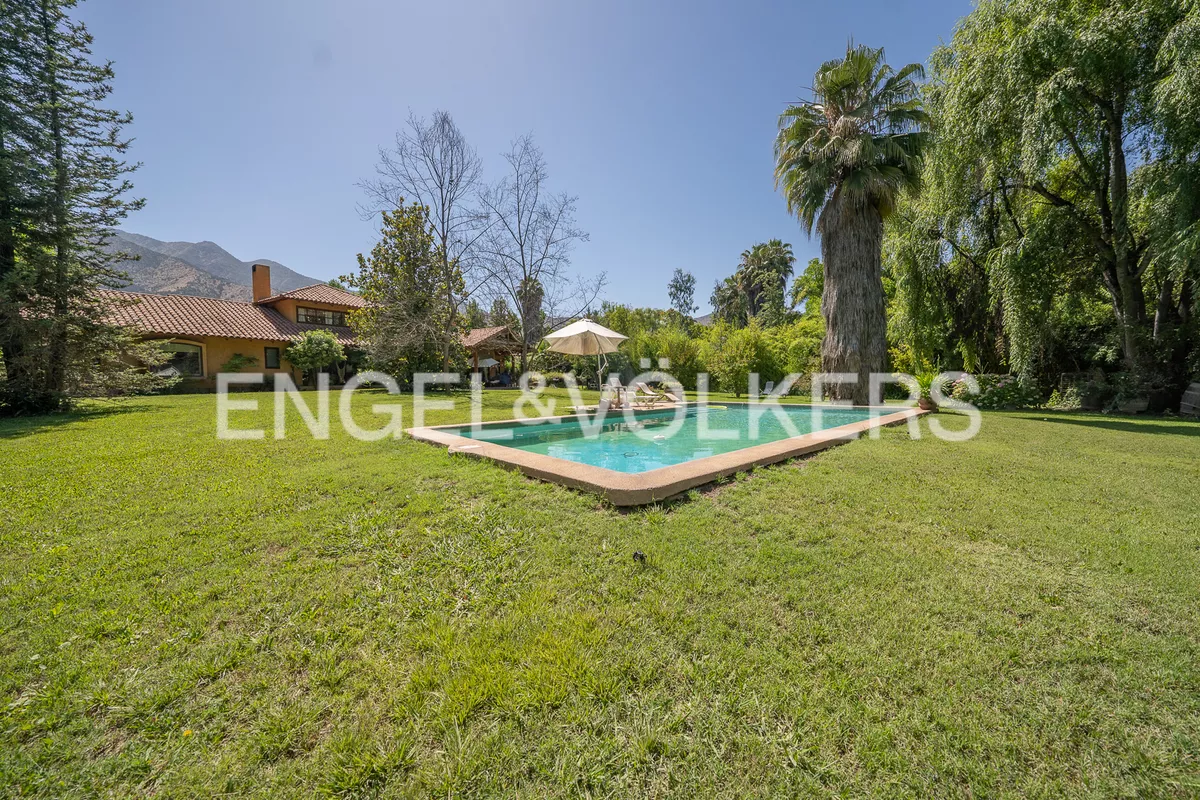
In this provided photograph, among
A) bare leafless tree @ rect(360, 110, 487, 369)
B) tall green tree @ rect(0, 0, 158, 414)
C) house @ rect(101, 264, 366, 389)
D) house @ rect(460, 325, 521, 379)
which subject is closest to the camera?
tall green tree @ rect(0, 0, 158, 414)

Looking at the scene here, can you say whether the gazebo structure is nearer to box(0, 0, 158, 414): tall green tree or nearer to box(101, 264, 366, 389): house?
box(101, 264, 366, 389): house

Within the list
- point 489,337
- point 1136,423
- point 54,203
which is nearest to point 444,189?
point 489,337

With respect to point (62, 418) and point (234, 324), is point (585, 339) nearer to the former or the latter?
point (62, 418)

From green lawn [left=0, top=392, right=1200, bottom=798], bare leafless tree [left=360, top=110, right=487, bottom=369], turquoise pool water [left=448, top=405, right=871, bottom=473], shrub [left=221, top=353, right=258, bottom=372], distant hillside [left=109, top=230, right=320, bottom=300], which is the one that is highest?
distant hillside [left=109, top=230, right=320, bottom=300]

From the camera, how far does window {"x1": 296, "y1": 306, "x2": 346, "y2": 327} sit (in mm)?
24219

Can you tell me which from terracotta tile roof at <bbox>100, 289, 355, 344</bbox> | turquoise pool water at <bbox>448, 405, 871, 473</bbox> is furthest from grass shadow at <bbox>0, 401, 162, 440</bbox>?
terracotta tile roof at <bbox>100, 289, 355, 344</bbox>

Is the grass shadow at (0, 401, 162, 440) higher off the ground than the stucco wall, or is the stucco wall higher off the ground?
the stucco wall

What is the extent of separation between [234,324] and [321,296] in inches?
203

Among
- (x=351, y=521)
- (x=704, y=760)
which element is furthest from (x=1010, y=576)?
(x=351, y=521)

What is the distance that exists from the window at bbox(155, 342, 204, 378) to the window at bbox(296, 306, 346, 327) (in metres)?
5.31

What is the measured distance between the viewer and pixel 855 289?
42.4 ft

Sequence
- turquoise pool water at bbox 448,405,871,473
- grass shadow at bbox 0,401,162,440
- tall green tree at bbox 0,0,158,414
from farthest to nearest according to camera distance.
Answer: tall green tree at bbox 0,0,158,414 → grass shadow at bbox 0,401,162,440 → turquoise pool water at bbox 448,405,871,473

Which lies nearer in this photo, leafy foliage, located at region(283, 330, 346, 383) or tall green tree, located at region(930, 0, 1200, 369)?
tall green tree, located at region(930, 0, 1200, 369)

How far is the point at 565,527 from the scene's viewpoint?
11.0 ft
